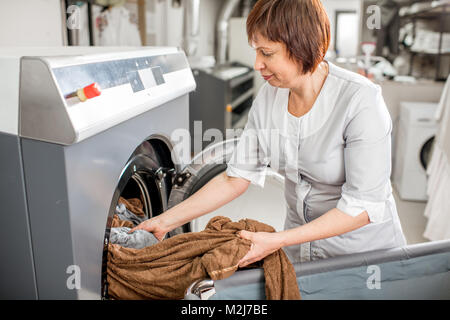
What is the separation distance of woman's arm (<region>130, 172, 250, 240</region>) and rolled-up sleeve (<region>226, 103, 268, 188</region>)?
1.0 inches

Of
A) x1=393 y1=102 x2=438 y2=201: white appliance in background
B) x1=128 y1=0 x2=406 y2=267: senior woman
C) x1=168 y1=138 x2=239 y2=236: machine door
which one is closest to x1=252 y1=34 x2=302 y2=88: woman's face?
x1=128 y1=0 x2=406 y2=267: senior woman

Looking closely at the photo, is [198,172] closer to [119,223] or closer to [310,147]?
[119,223]

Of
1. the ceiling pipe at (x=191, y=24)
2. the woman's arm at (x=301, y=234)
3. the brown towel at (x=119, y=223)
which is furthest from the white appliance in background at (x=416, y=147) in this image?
the brown towel at (x=119, y=223)

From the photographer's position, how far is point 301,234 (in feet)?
3.25

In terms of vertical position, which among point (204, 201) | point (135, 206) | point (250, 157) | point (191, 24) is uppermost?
point (191, 24)

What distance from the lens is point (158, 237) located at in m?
1.20

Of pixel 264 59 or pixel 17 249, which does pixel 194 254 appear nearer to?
pixel 17 249

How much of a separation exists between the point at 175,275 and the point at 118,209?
467 mm

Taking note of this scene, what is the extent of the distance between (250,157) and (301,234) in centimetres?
33

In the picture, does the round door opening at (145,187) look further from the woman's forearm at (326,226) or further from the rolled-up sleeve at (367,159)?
the rolled-up sleeve at (367,159)

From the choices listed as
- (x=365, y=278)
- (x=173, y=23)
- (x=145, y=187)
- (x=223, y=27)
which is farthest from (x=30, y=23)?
(x=223, y=27)

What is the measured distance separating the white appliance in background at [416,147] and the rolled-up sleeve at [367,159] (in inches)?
101

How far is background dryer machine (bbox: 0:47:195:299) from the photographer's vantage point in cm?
75

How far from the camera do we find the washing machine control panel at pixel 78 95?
2.43ft
